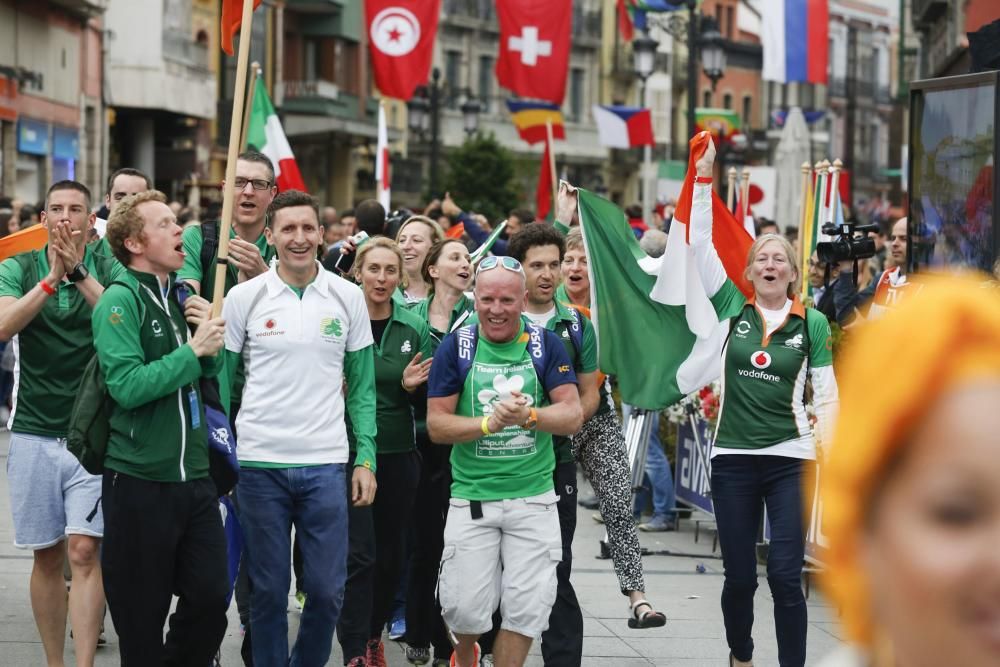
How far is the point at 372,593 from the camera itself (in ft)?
23.7

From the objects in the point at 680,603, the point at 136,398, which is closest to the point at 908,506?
the point at 136,398

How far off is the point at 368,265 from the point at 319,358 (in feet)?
4.43

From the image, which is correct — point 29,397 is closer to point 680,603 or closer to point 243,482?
point 243,482

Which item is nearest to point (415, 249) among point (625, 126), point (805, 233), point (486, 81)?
point (805, 233)

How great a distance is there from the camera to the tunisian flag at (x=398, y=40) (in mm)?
22578

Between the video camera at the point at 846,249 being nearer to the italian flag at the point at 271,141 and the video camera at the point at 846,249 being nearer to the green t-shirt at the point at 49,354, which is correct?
the green t-shirt at the point at 49,354

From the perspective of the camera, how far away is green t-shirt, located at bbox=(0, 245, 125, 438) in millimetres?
6586

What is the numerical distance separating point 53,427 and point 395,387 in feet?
4.97

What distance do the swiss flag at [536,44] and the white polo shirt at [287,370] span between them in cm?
1906

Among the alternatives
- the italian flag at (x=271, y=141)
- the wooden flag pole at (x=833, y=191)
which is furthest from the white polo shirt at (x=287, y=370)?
the wooden flag pole at (x=833, y=191)

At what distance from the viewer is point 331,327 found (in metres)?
6.25

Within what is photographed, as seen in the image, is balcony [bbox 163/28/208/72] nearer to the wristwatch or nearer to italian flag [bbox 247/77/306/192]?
italian flag [bbox 247/77/306/192]

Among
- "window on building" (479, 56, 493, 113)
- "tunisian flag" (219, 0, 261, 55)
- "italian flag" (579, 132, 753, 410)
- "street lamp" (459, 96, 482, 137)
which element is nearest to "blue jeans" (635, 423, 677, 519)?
"italian flag" (579, 132, 753, 410)

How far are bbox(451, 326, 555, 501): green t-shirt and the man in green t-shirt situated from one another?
1.44 m
